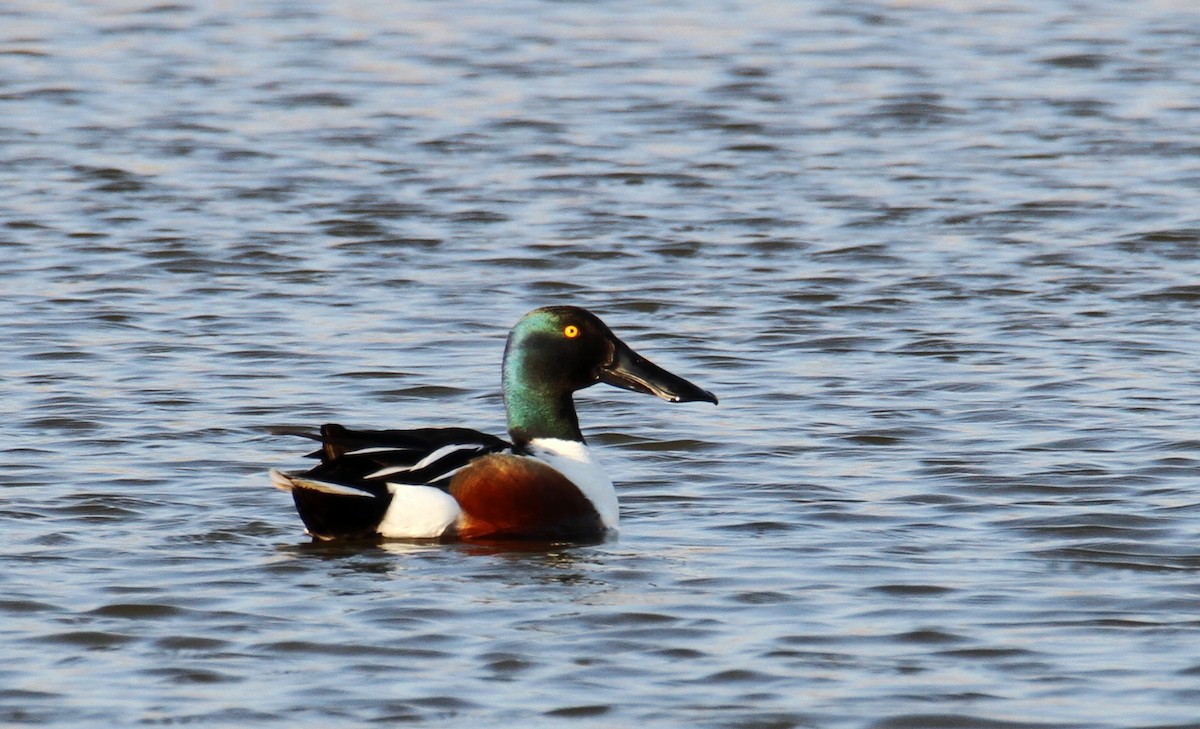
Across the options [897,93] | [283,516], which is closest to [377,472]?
[283,516]

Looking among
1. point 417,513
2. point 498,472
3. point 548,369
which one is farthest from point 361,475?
point 548,369

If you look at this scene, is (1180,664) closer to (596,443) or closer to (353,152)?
A: (596,443)

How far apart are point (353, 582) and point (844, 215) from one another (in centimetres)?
795

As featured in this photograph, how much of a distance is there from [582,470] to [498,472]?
32 centimetres

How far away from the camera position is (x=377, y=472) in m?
8.09

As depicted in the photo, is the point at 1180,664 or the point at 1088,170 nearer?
the point at 1180,664

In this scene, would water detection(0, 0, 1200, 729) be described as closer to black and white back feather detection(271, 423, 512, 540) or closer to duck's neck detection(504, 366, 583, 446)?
black and white back feather detection(271, 423, 512, 540)

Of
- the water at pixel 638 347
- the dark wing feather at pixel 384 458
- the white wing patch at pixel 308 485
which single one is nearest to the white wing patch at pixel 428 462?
the dark wing feather at pixel 384 458

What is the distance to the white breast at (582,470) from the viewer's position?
828cm

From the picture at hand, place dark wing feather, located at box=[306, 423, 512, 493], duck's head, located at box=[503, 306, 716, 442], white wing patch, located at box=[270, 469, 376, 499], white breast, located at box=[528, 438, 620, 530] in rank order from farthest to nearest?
duck's head, located at box=[503, 306, 716, 442] → white breast, located at box=[528, 438, 620, 530] → dark wing feather, located at box=[306, 423, 512, 493] → white wing patch, located at box=[270, 469, 376, 499]

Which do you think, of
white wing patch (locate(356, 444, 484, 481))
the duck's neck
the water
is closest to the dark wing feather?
white wing patch (locate(356, 444, 484, 481))

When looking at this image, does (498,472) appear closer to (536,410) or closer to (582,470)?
(582,470)

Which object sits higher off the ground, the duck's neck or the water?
the duck's neck

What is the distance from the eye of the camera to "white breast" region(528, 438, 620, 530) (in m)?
8.28
